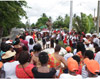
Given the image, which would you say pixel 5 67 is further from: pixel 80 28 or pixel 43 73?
pixel 80 28

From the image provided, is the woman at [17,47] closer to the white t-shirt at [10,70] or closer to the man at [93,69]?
the white t-shirt at [10,70]

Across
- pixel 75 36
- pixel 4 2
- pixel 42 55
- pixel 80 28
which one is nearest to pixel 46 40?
pixel 75 36

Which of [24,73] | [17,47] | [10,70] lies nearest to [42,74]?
[24,73]

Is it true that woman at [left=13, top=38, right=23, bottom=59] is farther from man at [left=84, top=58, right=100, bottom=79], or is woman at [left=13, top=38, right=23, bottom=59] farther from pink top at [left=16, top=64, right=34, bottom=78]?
man at [left=84, top=58, right=100, bottom=79]

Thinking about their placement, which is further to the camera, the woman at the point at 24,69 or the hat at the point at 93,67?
the woman at the point at 24,69

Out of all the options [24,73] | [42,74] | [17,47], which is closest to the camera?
[42,74]

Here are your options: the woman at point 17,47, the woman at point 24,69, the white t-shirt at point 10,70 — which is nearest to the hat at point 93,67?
the woman at point 24,69

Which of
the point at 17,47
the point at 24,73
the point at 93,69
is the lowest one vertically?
the point at 24,73

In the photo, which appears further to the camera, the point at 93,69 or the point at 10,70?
the point at 10,70

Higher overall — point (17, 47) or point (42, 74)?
point (17, 47)

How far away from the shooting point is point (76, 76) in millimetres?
2770

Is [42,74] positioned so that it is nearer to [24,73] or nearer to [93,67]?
[24,73]

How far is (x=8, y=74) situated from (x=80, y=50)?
7.95 feet

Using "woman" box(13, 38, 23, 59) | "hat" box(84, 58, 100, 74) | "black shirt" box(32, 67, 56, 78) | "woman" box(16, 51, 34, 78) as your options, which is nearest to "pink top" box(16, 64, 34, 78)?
"woman" box(16, 51, 34, 78)
